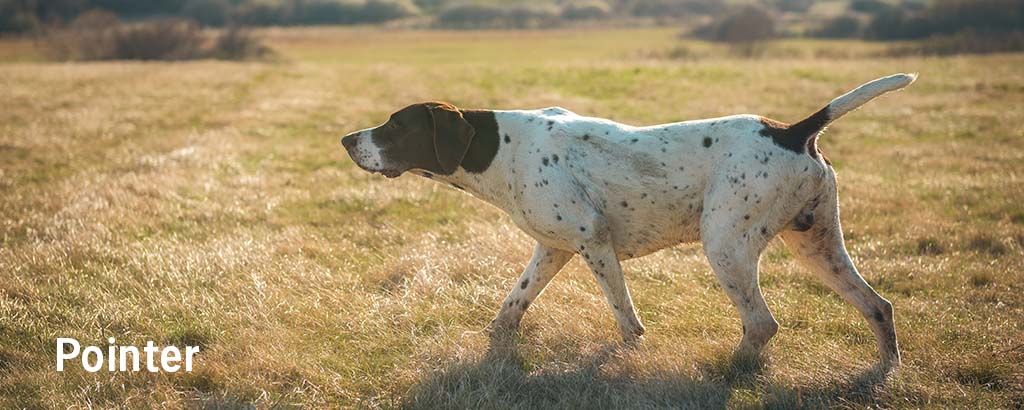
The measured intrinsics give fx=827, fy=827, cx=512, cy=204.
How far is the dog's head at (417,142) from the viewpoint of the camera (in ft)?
18.6

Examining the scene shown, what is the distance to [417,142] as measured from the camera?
19.0ft

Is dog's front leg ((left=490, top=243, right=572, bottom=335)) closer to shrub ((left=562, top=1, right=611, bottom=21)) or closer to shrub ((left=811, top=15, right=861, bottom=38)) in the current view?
shrub ((left=811, top=15, right=861, bottom=38))

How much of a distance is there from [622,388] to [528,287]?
3.97ft

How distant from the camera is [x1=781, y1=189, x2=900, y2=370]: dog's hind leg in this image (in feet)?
17.3

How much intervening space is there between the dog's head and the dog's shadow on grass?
1.42 meters

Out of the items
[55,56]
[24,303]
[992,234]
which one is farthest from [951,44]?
[55,56]

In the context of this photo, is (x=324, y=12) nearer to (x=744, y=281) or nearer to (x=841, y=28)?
(x=841, y=28)

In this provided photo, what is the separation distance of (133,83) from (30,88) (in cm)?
296

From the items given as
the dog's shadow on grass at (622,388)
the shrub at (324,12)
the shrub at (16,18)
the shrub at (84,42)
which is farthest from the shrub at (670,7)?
the dog's shadow on grass at (622,388)

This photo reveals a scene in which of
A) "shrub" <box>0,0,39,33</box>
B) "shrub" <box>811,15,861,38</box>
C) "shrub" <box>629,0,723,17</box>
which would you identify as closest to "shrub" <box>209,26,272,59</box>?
"shrub" <box>0,0,39,33</box>

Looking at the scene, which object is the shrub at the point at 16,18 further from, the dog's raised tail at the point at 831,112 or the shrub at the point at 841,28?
the dog's raised tail at the point at 831,112

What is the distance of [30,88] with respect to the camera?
914 inches

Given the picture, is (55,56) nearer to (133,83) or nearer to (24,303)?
(133,83)

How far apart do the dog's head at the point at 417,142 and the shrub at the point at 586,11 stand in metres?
97.0
